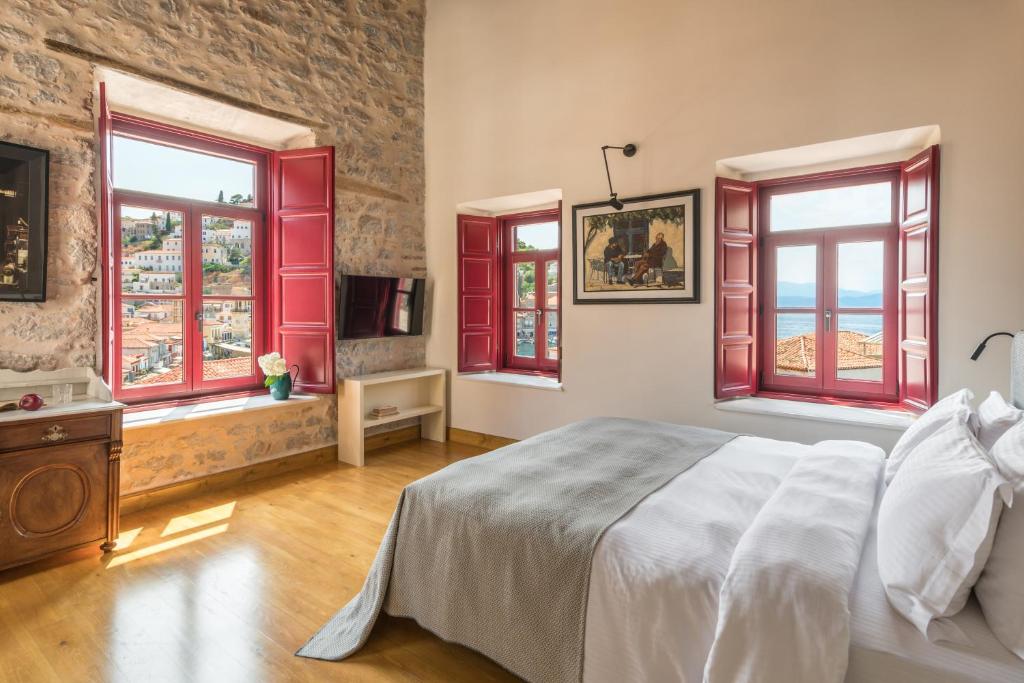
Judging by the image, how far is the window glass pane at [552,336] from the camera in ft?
17.0

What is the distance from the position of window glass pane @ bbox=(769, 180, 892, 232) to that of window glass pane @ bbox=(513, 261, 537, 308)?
212cm

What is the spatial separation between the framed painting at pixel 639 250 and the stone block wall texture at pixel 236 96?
1795 mm

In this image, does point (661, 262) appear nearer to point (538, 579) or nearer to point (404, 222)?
point (404, 222)

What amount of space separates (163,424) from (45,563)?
97 centimetres

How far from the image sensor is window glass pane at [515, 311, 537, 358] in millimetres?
5363

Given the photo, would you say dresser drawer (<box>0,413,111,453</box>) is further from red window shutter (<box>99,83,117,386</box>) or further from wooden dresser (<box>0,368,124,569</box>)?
red window shutter (<box>99,83,117,386</box>)

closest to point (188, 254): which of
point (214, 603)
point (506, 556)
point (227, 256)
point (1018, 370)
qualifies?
point (227, 256)

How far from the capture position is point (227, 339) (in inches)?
174

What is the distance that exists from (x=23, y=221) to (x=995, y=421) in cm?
449

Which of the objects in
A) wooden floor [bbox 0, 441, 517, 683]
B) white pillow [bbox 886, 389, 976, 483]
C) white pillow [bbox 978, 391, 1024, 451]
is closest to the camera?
white pillow [bbox 978, 391, 1024, 451]

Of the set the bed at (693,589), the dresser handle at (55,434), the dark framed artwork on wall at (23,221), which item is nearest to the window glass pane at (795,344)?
the bed at (693,589)

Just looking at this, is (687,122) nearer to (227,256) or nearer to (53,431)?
(227,256)

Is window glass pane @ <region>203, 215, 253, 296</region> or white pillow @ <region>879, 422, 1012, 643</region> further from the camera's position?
window glass pane @ <region>203, 215, 253, 296</region>

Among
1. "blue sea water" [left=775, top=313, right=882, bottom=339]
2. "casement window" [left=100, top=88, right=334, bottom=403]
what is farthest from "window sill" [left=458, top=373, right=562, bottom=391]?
"blue sea water" [left=775, top=313, right=882, bottom=339]
